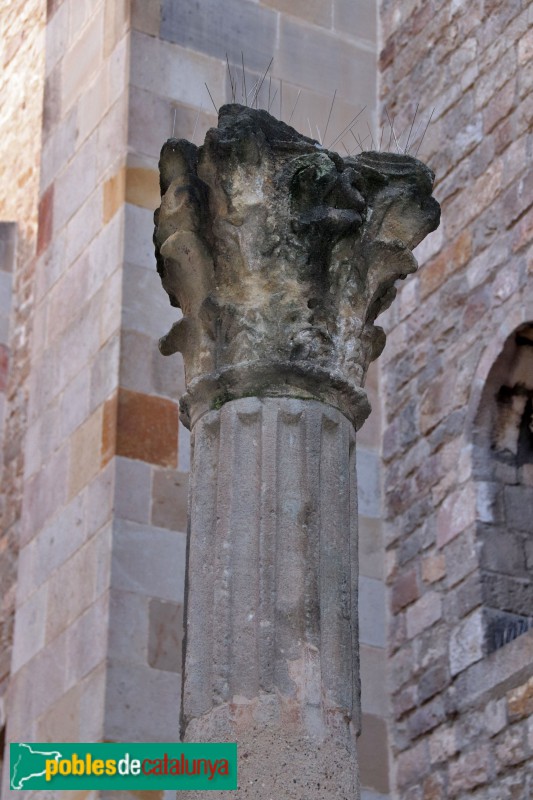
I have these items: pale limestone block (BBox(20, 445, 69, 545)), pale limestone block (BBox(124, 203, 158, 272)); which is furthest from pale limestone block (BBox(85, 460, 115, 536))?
pale limestone block (BBox(124, 203, 158, 272))

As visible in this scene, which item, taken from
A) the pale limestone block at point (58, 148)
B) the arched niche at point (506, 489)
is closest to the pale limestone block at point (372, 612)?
the arched niche at point (506, 489)

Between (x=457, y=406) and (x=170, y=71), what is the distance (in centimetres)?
220

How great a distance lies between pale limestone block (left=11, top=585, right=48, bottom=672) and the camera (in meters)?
6.83

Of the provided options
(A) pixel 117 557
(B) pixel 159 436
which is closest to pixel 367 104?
(B) pixel 159 436

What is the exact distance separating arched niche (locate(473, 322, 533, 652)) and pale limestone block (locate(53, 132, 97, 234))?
88.9 inches

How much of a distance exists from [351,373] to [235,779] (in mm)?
1036

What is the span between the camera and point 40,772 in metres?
4.36

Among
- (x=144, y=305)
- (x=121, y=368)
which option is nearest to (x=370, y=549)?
(x=121, y=368)

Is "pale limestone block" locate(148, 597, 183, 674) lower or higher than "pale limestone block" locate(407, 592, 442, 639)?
lower

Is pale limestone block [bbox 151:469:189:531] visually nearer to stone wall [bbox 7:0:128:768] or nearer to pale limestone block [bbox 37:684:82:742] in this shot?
stone wall [bbox 7:0:128:768]

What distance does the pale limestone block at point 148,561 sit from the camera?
6293mm

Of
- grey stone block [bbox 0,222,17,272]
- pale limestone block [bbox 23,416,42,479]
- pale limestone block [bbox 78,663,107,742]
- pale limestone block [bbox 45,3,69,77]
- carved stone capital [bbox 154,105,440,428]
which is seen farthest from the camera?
grey stone block [bbox 0,222,17,272]

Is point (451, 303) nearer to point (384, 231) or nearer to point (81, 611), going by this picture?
point (81, 611)

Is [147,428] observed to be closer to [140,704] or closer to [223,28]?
[140,704]
